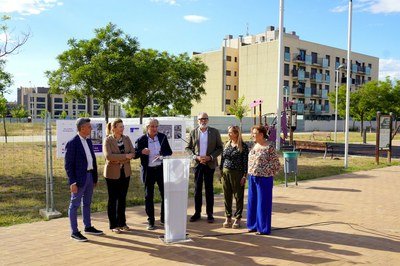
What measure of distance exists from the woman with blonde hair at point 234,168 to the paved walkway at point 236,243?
1.25 ft

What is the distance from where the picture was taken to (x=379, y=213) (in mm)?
8000

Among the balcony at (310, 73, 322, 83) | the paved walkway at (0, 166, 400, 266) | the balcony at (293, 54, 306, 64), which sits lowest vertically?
the paved walkway at (0, 166, 400, 266)

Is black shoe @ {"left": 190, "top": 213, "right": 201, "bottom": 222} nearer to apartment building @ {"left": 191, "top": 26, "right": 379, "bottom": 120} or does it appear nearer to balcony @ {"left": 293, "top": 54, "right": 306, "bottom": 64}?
apartment building @ {"left": 191, "top": 26, "right": 379, "bottom": 120}

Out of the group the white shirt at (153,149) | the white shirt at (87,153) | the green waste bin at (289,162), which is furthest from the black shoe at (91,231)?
the green waste bin at (289,162)

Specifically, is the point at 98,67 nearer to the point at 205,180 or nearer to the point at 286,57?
the point at 205,180

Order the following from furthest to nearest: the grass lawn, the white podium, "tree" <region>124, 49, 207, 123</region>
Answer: "tree" <region>124, 49, 207, 123</region> → the grass lawn → the white podium

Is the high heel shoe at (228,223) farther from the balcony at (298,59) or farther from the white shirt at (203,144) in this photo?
the balcony at (298,59)

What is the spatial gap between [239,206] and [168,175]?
1.66 meters

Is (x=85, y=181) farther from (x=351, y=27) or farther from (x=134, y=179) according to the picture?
(x=351, y=27)

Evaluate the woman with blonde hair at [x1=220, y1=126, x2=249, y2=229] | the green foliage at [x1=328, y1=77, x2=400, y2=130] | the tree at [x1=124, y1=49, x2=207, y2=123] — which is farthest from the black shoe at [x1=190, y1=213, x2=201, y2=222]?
the green foliage at [x1=328, y1=77, x2=400, y2=130]

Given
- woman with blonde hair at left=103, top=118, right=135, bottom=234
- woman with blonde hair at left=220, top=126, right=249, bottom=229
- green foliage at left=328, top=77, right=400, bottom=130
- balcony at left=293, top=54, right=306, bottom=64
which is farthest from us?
balcony at left=293, top=54, right=306, bottom=64

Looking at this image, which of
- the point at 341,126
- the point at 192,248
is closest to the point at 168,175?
the point at 192,248

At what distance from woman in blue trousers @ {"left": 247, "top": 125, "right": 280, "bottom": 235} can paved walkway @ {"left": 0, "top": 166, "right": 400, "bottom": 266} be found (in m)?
0.26

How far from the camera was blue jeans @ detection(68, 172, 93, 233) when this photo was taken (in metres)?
5.89
